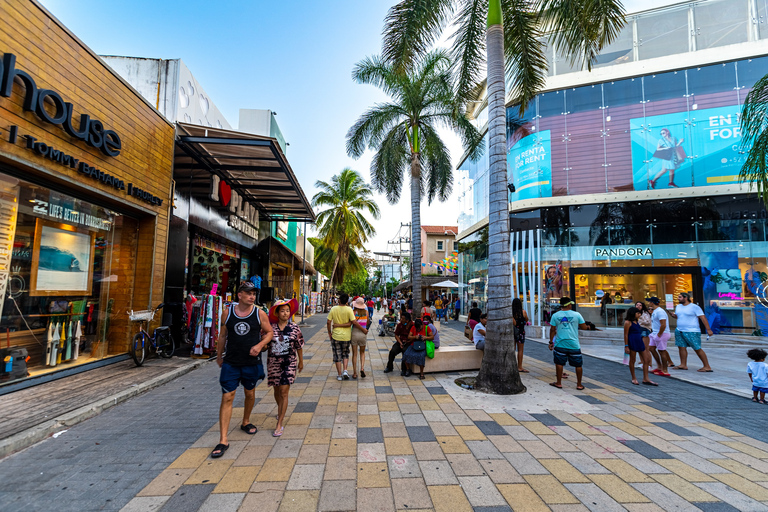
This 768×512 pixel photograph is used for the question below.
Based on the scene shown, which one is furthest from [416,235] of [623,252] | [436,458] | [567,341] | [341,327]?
[623,252]

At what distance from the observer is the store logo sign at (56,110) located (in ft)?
15.6

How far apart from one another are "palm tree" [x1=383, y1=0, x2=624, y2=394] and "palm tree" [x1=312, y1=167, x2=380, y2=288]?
18639mm

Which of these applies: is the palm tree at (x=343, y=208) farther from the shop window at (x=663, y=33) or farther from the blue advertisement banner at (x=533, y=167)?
the shop window at (x=663, y=33)

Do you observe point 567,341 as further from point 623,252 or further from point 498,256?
point 623,252

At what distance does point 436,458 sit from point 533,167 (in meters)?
17.1

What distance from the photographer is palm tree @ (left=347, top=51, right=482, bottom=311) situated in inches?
521

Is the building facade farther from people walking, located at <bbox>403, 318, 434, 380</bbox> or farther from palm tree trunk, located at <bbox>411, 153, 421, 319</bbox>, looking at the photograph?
people walking, located at <bbox>403, 318, 434, 380</bbox>

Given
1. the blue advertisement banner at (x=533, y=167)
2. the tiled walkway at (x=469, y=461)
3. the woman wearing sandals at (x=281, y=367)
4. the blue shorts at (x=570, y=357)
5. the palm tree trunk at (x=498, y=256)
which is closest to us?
the tiled walkway at (x=469, y=461)

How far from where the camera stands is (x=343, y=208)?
2731 centimetres

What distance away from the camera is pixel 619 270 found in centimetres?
1644

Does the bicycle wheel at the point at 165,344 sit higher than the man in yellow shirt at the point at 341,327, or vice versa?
the man in yellow shirt at the point at 341,327

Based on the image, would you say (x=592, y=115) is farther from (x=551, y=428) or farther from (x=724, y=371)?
(x=551, y=428)

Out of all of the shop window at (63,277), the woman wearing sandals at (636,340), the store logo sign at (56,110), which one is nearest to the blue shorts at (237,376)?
the shop window at (63,277)

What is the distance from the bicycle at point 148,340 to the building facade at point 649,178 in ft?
49.2
